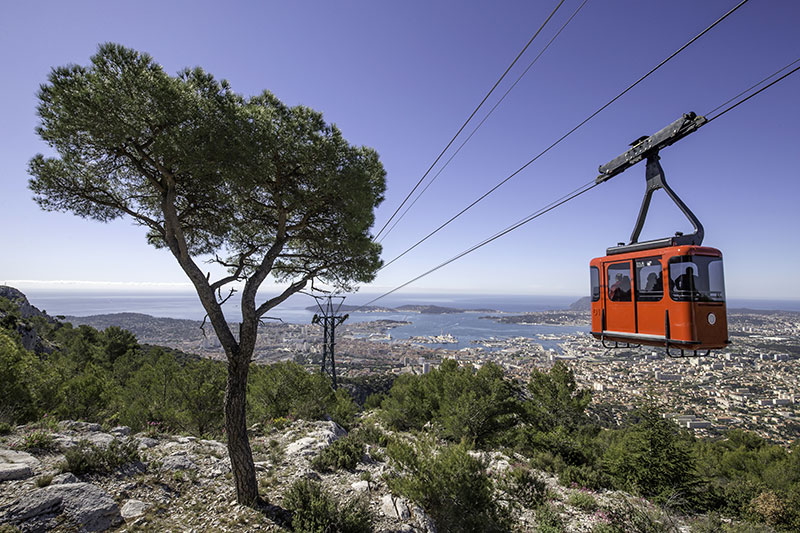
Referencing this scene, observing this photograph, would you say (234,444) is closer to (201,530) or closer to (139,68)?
(201,530)

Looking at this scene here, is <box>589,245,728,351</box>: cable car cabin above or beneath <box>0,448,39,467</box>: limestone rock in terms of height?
above

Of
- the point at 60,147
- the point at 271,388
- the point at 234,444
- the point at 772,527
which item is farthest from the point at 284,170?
the point at 772,527

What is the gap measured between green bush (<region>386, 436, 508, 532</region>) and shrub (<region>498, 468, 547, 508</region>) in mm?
1902

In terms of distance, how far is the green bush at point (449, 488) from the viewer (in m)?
5.28

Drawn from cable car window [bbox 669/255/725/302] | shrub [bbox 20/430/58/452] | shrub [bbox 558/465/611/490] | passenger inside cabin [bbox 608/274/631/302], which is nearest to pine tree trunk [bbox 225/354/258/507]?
shrub [bbox 20/430/58/452]

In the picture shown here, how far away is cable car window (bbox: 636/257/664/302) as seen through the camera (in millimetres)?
4492

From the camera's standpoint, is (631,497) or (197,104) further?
(631,497)

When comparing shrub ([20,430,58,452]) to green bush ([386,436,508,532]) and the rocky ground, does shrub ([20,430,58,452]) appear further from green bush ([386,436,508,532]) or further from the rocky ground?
green bush ([386,436,508,532])

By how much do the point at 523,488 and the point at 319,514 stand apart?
20.3 feet

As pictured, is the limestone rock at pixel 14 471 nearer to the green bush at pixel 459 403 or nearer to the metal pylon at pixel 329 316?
the metal pylon at pixel 329 316

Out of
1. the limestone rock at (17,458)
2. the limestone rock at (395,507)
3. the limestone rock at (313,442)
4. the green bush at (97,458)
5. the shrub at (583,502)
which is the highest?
the limestone rock at (17,458)

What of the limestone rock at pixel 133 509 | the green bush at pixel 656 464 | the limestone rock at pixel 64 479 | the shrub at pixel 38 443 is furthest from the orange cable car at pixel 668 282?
the shrub at pixel 38 443

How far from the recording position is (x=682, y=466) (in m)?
8.50

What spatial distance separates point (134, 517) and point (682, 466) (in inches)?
526
